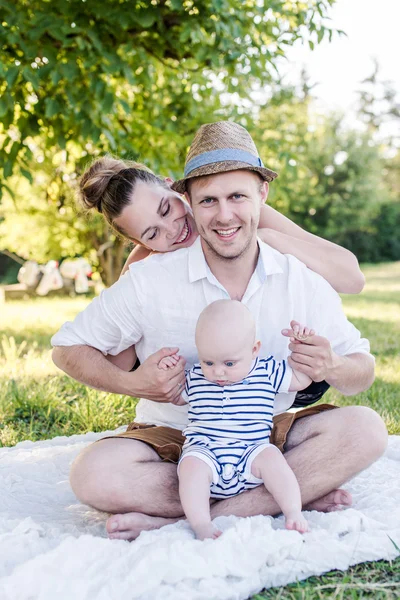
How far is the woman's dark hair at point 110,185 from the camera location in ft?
9.14

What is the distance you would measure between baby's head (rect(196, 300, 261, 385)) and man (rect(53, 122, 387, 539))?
0.18 m

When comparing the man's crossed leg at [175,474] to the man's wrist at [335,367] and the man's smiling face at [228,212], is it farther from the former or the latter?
the man's smiling face at [228,212]

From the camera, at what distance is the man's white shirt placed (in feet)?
8.18

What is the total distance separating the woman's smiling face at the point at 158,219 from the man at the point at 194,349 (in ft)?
0.56

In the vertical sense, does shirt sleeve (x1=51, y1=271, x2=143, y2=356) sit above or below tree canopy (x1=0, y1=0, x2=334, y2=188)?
below

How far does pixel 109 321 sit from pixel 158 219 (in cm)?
47

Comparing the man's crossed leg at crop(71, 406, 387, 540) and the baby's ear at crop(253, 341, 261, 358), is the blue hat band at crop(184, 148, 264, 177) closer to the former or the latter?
the baby's ear at crop(253, 341, 261, 358)

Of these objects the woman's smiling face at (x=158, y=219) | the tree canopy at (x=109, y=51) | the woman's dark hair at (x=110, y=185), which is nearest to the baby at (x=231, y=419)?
the woman's smiling face at (x=158, y=219)

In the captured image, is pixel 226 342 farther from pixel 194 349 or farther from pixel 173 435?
pixel 173 435

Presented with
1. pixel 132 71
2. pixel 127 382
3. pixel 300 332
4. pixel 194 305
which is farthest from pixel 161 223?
pixel 132 71

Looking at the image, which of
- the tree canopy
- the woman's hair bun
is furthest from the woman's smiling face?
the tree canopy

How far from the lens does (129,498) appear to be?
7.55 ft

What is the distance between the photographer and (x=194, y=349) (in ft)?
8.31

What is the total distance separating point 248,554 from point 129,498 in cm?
54
